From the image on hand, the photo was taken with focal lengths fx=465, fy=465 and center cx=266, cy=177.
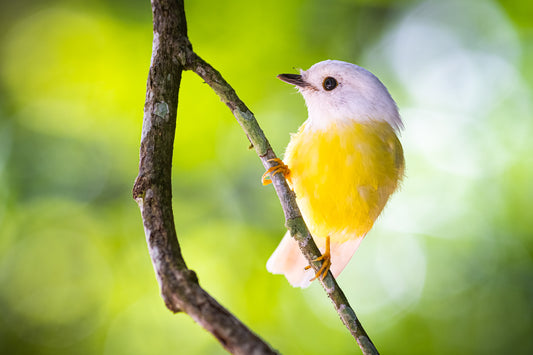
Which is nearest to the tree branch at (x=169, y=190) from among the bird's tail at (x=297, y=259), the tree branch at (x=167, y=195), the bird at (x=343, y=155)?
the tree branch at (x=167, y=195)

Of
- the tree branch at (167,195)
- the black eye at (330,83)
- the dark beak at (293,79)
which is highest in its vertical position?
the dark beak at (293,79)

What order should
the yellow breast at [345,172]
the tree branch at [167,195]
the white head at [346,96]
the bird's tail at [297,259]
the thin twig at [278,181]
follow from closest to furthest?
the tree branch at [167,195] < the thin twig at [278,181] < the yellow breast at [345,172] < the white head at [346,96] < the bird's tail at [297,259]

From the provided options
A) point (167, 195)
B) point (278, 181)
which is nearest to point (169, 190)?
point (167, 195)

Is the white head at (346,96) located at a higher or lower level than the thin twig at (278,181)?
higher

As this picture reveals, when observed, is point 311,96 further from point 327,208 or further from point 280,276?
point 280,276

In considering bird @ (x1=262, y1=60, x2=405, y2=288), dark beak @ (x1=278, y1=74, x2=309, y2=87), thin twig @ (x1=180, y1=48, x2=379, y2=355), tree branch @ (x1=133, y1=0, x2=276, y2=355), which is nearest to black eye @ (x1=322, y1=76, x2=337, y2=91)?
bird @ (x1=262, y1=60, x2=405, y2=288)

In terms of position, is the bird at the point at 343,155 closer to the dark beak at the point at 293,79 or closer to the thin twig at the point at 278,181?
the dark beak at the point at 293,79

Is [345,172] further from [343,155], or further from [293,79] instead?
[293,79]

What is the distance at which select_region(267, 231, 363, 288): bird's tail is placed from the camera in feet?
8.35

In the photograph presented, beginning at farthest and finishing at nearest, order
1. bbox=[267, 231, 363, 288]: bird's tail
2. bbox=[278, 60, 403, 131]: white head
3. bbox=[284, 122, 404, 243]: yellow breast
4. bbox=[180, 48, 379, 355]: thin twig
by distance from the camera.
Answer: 1. bbox=[267, 231, 363, 288]: bird's tail
2. bbox=[278, 60, 403, 131]: white head
3. bbox=[284, 122, 404, 243]: yellow breast
4. bbox=[180, 48, 379, 355]: thin twig

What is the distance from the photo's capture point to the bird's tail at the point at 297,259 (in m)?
2.55

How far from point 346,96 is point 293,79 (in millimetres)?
292

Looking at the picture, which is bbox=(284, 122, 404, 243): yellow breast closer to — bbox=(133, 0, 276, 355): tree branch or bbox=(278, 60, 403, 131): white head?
bbox=(278, 60, 403, 131): white head

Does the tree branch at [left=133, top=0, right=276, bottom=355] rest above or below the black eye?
below
